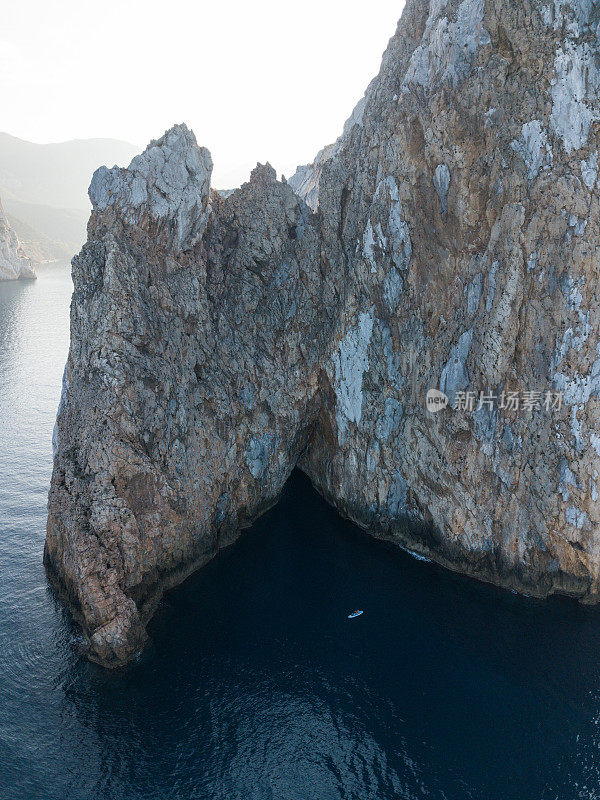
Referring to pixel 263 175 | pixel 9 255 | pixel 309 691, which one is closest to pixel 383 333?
pixel 263 175

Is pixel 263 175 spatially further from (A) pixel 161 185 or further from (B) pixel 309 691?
(B) pixel 309 691

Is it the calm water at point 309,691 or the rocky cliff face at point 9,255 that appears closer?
the calm water at point 309,691

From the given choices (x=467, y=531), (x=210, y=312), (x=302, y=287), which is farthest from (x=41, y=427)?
(x=467, y=531)

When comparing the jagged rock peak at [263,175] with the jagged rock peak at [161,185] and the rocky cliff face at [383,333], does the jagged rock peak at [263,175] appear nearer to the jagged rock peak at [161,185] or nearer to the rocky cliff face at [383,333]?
the rocky cliff face at [383,333]

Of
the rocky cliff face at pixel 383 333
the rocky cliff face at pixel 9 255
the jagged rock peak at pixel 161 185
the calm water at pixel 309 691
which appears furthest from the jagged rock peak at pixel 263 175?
the rocky cliff face at pixel 9 255

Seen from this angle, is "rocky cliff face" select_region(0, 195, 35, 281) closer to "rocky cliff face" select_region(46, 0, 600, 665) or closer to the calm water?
"rocky cliff face" select_region(46, 0, 600, 665)
